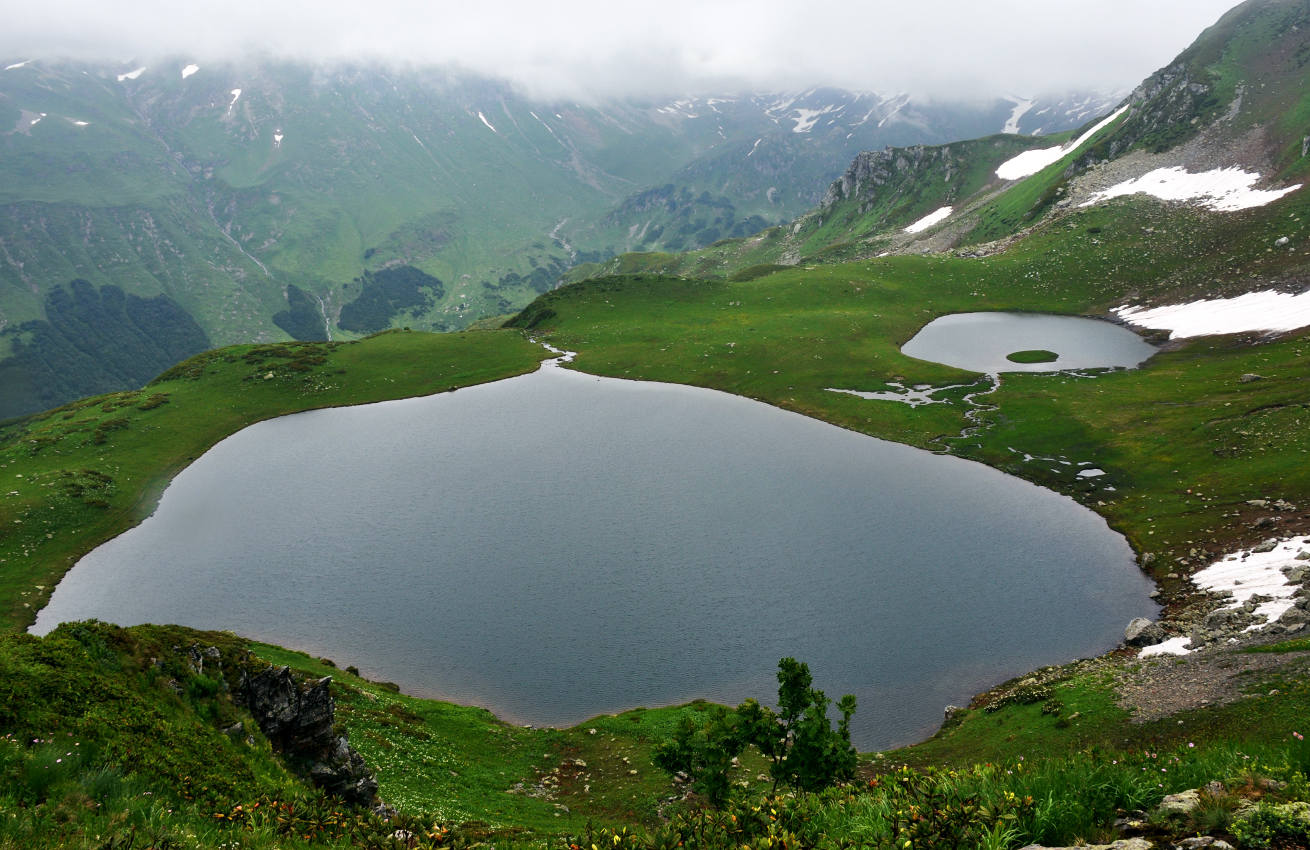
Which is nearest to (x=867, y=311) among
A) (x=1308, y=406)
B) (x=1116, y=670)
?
(x=1308, y=406)

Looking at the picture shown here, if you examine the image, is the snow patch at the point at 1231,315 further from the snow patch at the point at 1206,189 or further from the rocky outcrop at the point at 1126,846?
the rocky outcrop at the point at 1126,846

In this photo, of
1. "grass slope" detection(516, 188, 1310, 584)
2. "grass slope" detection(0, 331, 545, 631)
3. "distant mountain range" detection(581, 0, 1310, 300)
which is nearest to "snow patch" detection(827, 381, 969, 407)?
"grass slope" detection(516, 188, 1310, 584)

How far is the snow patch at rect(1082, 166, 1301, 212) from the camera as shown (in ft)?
411

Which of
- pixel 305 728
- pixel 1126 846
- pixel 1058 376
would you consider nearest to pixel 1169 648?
pixel 1126 846

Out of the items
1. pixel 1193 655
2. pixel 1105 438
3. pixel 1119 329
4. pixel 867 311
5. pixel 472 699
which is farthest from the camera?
pixel 867 311

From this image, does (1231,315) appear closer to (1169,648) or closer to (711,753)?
(1169,648)

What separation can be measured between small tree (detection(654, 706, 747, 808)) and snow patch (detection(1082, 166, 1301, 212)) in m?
155

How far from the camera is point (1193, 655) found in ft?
112

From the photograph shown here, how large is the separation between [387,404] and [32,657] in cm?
10571

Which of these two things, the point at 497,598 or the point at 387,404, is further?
the point at 387,404

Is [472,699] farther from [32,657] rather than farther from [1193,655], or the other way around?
[1193,655]

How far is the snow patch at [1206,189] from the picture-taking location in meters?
125

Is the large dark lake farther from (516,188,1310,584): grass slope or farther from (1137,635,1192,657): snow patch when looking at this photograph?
(516,188,1310,584): grass slope

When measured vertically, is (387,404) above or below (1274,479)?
above
